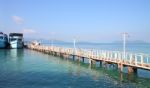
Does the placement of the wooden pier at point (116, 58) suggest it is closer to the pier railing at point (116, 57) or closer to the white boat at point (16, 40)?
the pier railing at point (116, 57)

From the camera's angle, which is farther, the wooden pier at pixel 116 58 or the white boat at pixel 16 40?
the white boat at pixel 16 40

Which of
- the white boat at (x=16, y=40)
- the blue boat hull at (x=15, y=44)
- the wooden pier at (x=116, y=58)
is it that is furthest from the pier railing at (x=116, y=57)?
the white boat at (x=16, y=40)

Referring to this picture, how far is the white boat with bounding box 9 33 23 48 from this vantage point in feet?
293

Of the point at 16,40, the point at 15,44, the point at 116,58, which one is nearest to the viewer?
the point at 116,58

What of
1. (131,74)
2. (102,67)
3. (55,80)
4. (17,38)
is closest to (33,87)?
(55,80)

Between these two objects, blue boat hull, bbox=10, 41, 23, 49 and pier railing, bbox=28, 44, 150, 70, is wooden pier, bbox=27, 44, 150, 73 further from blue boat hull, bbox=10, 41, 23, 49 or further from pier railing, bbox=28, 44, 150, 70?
blue boat hull, bbox=10, 41, 23, 49

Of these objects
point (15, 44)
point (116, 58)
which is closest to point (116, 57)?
point (116, 58)

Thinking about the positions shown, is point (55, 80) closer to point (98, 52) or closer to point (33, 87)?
point (33, 87)

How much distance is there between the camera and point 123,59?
32188 mm

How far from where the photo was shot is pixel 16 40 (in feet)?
293

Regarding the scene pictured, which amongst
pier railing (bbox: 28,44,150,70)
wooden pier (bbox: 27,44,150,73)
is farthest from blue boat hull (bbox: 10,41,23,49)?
pier railing (bbox: 28,44,150,70)

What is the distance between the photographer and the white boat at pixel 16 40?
89188 mm

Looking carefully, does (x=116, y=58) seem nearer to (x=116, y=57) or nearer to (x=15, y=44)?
(x=116, y=57)

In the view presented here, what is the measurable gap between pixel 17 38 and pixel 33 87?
74673 mm
